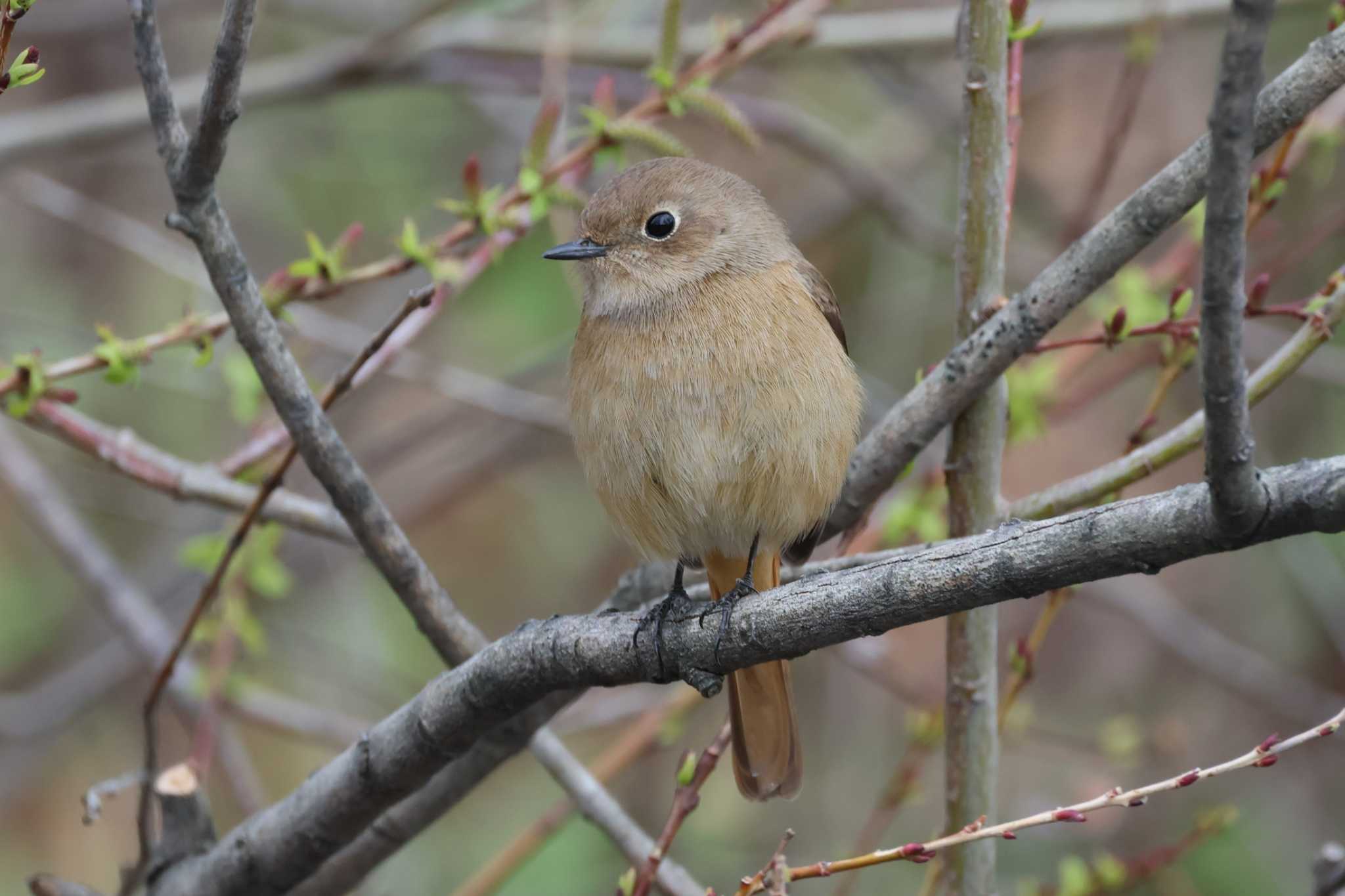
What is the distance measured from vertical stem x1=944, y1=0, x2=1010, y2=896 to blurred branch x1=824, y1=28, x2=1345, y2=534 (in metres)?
0.12

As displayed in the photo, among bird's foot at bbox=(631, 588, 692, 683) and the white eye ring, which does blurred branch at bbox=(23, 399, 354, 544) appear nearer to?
bird's foot at bbox=(631, 588, 692, 683)

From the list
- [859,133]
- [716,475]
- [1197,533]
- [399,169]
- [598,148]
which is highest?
[859,133]

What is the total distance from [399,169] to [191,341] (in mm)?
4152

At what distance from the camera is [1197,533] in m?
1.92

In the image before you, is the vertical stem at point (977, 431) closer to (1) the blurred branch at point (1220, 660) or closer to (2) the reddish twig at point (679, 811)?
(2) the reddish twig at point (679, 811)

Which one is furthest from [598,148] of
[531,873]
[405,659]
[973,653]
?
[405,659]

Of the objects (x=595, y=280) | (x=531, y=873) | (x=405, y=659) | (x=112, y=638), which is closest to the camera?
(x=595, y=280)

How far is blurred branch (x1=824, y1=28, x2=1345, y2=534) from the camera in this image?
2670 millimetres

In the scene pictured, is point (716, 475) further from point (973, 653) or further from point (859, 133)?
point (859, 133)

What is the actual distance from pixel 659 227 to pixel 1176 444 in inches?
67.0

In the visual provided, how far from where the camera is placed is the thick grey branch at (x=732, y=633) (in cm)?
194

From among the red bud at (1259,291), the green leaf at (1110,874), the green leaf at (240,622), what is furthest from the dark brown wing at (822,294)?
the green leaf at (240,622)

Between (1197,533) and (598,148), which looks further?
(598,148)

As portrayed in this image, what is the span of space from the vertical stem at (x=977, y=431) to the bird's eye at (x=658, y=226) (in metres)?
1.03
